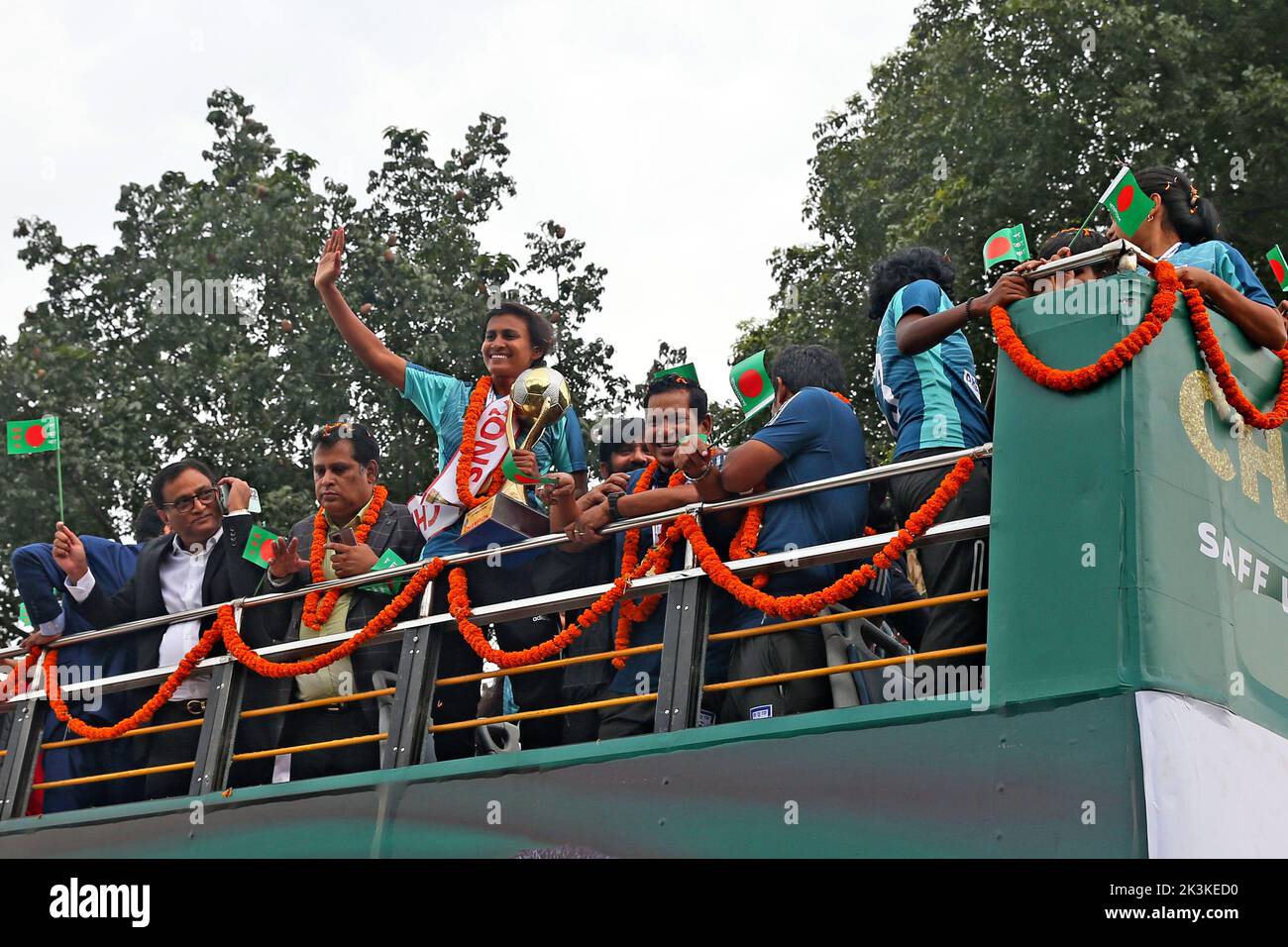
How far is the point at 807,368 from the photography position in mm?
6289

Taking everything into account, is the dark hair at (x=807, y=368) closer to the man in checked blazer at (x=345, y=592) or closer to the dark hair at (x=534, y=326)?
the dark hair at (x=534, y=326)

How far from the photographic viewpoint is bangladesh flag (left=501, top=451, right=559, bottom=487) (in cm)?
664

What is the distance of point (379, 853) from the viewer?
257 inches

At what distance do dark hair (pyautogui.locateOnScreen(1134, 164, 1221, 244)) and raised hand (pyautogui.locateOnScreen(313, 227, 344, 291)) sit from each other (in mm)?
3674

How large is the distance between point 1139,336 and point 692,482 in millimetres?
1754

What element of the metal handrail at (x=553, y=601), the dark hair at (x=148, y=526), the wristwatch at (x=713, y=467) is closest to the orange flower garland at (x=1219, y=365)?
the metal handrail at (x=553, y=601)

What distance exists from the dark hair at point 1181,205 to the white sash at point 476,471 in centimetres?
276

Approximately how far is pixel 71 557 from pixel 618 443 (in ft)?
9.16

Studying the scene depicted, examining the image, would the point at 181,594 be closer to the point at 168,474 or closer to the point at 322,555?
the point at 168,474

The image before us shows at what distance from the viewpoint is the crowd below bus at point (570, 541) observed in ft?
19.0

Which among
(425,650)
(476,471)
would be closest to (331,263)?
(476,471)
